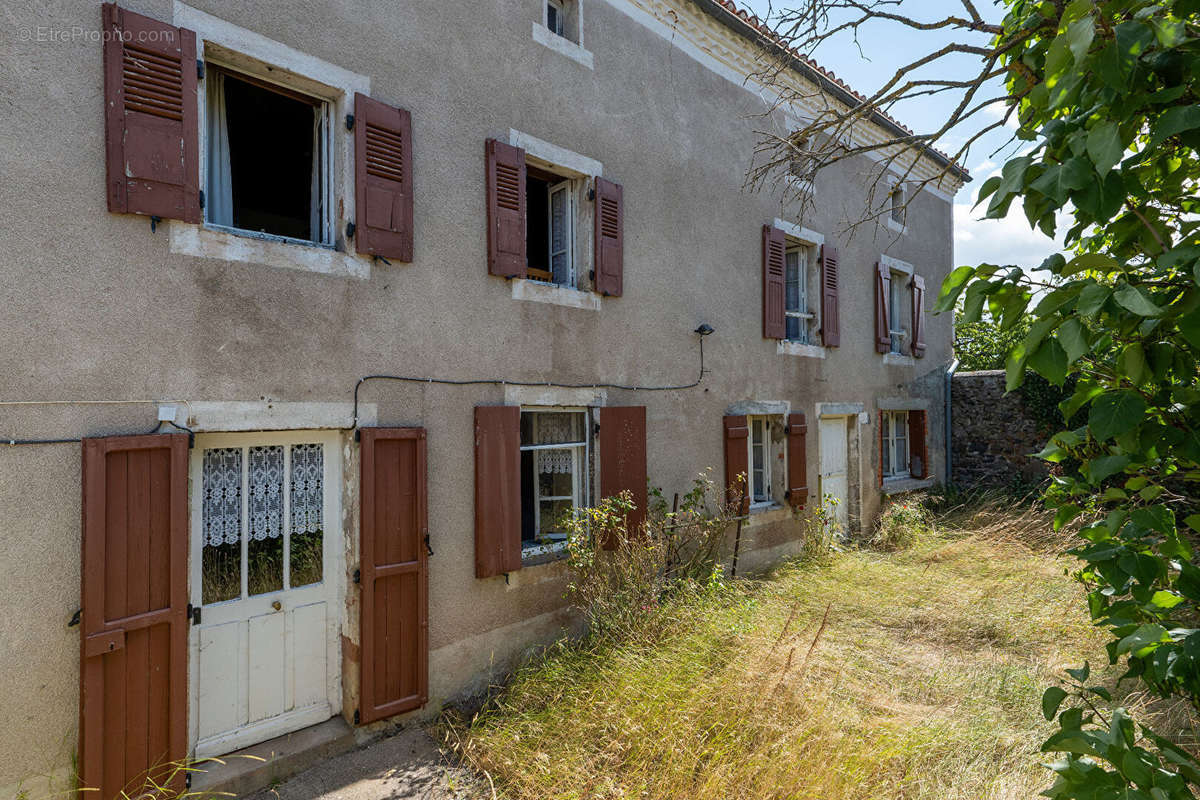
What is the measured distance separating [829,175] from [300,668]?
874cm

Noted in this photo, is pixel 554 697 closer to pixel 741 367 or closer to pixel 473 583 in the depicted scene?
pixel 473 583

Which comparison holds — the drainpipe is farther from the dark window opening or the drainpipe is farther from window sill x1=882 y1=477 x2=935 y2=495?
the dark window opening

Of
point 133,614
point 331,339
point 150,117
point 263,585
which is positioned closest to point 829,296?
point 331,339

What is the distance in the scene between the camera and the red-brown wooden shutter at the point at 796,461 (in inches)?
331

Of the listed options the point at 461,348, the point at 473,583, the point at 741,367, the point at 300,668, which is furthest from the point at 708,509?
the point at 300,668

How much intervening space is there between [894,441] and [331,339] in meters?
9.96

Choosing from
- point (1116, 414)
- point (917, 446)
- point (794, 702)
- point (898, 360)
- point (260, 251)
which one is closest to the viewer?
point (1116, 414)

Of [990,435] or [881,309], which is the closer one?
[881,309]

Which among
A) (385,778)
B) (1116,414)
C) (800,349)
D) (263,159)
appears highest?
(263,159)

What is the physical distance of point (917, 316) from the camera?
37.2 feet

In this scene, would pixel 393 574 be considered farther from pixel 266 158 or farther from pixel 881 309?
pixel 881 309

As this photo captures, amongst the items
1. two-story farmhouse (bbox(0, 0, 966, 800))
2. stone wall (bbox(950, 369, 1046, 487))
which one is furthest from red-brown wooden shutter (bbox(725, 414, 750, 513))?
stone wall (bbox(950, 369, 1046, 487))

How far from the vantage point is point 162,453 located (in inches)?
150

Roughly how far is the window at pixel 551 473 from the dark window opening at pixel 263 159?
2.48 m
